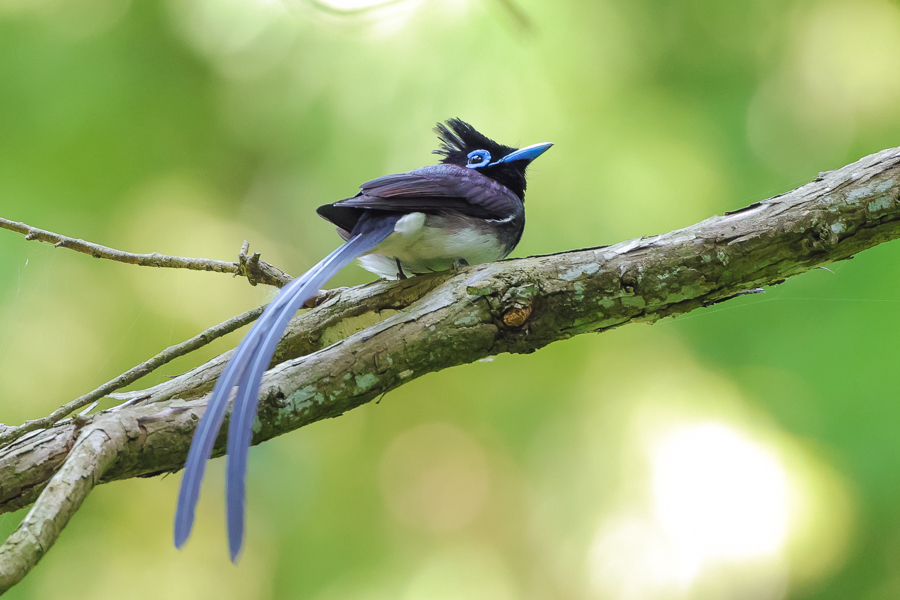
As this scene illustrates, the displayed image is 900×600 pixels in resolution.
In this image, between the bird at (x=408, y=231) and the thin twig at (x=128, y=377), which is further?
the thin twig at (x=128, y=377)

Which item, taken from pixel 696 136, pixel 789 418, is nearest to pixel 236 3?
pixel 696 136

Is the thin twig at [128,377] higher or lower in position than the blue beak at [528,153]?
lower

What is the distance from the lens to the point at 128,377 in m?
1.12

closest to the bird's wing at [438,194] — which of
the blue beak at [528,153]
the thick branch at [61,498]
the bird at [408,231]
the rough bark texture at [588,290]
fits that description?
the bird at [408,231]

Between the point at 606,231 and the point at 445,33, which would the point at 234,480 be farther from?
the point at 445,33

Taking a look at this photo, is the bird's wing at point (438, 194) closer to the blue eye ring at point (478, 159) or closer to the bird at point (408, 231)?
the bird at point (408, 231)

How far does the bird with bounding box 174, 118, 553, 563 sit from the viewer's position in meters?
0.91

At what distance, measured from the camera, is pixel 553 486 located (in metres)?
2.37

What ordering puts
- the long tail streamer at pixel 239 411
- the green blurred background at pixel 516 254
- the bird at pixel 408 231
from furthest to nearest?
1. the green blurred background at pixel 516 254
2. the bird at pixel 408 231
3. the long tail streamer at pixel 239 411

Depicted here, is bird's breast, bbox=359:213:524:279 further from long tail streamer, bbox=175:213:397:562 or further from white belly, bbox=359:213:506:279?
long tail streamer, bbox=175:213:397:562

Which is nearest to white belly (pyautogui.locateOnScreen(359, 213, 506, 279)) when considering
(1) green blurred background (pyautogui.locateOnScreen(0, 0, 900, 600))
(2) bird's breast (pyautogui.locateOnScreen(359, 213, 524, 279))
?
(2) bird's breast (pyautogui.locateOnScreen(359, 213, 524, 279))

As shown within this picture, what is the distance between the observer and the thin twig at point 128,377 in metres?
1.02

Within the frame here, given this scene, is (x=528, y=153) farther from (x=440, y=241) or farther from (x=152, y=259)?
(x=152, y=259)

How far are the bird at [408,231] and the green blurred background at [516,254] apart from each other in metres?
0.47
